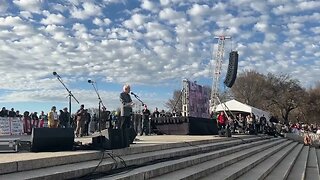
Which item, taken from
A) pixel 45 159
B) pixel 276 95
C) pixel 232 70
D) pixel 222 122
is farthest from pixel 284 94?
pixel 45 159

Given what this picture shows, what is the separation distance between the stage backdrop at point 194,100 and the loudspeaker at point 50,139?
14.0 metres

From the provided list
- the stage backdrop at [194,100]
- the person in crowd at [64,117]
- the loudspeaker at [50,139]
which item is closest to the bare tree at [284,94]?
the stage backdrop at [194,100]

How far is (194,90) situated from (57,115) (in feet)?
26.4

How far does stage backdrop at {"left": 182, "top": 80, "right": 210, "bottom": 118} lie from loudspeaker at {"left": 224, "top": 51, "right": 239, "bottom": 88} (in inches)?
743

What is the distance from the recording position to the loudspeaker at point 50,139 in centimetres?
819

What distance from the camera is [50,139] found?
8.31m

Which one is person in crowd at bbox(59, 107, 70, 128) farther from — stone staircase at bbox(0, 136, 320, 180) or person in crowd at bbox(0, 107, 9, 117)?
→ stone staircase at bbox(0, 136, 320, 180)

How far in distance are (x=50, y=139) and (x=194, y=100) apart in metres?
15.5

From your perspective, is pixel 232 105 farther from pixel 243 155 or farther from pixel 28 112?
pixel 243 155

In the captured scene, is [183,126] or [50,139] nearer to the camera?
[50,139]

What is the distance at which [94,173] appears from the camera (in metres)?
6.84

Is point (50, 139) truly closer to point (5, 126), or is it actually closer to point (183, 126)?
point (5, 126)

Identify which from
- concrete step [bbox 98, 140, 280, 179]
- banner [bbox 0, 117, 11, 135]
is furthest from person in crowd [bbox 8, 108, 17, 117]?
concrete step [bbox 98, 140, 280, 179]

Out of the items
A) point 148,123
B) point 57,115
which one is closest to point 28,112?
point 57,115
